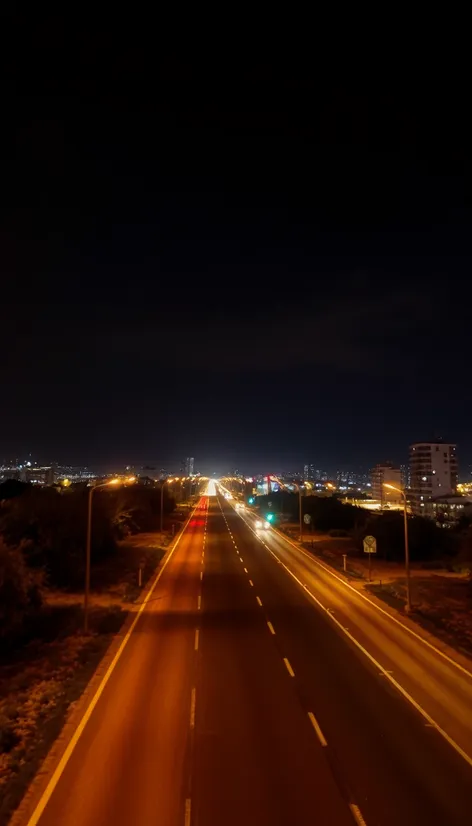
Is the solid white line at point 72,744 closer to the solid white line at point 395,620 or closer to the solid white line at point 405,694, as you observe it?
the solid white line at point 405,694

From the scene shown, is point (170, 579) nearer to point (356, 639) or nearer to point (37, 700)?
point (356, 639)

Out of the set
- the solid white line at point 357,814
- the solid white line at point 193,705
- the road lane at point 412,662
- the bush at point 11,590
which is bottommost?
the road lane at point 412,662

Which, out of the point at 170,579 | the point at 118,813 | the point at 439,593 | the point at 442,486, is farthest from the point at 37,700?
the point at 442,486

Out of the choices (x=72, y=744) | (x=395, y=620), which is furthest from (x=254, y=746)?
(x=395, y=620)

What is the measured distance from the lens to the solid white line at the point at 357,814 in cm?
956

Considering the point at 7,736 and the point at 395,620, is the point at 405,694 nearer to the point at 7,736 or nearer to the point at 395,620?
the point at 7,736

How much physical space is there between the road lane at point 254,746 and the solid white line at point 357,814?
77mm

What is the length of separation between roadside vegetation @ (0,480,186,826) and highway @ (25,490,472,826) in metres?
1.01

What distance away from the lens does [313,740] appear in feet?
42.3

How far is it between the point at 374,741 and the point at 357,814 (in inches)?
126

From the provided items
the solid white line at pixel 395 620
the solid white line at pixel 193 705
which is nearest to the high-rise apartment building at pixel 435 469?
the solid white line at pixel 395 620

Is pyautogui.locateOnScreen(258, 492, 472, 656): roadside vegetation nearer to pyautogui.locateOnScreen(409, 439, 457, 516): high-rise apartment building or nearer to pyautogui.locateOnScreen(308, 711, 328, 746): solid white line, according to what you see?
pyautogui.locateOnScreen(308, 711, 328, 746): solid white line

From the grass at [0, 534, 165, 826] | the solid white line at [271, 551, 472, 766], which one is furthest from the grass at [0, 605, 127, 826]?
the solid white line at [271, 551, 472, 766]

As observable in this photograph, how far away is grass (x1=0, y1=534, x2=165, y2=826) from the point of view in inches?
466
